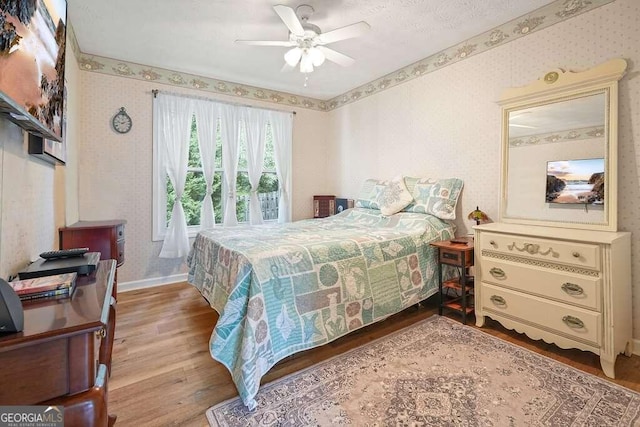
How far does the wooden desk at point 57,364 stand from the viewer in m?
0.72

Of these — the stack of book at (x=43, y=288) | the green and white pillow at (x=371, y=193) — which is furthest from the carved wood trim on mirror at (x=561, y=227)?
the stack of book at (x=43, y=288)

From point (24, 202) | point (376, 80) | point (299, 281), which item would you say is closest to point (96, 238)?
point (24, 202)

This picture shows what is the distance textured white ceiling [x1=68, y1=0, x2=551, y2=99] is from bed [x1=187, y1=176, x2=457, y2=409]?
70.8 inches

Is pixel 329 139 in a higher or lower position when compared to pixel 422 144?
higher

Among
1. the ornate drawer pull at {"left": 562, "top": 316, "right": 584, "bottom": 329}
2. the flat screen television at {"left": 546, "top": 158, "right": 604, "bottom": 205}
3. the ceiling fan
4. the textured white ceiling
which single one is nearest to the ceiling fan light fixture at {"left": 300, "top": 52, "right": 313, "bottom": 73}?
→ the ceiling fan

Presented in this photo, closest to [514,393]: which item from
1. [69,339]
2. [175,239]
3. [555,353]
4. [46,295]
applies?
[555,353]

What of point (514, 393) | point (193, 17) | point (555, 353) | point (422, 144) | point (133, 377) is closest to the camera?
point (514, 393)

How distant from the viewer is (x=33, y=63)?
46.2 inches

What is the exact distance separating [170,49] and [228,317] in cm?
293

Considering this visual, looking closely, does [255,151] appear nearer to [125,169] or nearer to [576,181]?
[125,169]

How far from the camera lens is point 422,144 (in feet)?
11.3

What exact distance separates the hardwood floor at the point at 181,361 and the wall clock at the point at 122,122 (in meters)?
1.98

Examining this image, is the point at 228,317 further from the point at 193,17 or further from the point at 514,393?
the point at 193,17

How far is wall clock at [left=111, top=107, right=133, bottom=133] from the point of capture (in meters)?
3.36
